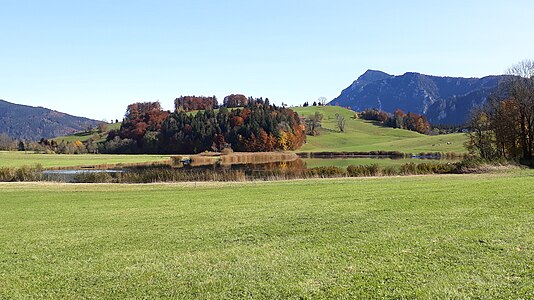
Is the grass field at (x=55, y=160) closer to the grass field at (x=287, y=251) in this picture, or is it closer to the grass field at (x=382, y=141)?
the grass field at (x=287, y=251)

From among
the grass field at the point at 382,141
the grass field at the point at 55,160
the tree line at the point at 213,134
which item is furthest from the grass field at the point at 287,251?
the tree line at the point at 213,134

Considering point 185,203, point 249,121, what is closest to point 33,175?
point 185,203

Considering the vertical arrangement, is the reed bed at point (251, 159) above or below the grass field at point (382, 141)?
below

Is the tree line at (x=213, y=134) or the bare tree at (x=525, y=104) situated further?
the tree line at (x=213, y=134)

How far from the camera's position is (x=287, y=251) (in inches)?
410

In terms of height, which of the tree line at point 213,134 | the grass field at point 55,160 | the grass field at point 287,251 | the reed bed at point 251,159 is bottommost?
the reed bed at point 251,159

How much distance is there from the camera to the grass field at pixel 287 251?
791cm

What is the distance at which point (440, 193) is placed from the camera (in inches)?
756

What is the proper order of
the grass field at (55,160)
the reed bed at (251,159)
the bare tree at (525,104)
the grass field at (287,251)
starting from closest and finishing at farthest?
1. the grass field at (287,251)
2. the bare tree at (525,104)
3. the grass field at (55,160)
4. the reed bed at (251,159)

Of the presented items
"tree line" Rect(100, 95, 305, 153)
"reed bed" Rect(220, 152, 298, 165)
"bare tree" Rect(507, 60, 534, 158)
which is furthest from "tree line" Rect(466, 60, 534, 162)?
"tree line" Rect(100, 95, 305, 153)

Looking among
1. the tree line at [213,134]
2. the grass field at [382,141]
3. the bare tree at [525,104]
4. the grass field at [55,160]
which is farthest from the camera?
the tree line at [213,134]

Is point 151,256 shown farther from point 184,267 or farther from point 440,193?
point 440,193

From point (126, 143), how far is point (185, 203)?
→ 13225 cm

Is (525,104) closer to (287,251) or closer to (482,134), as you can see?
(482,134)
